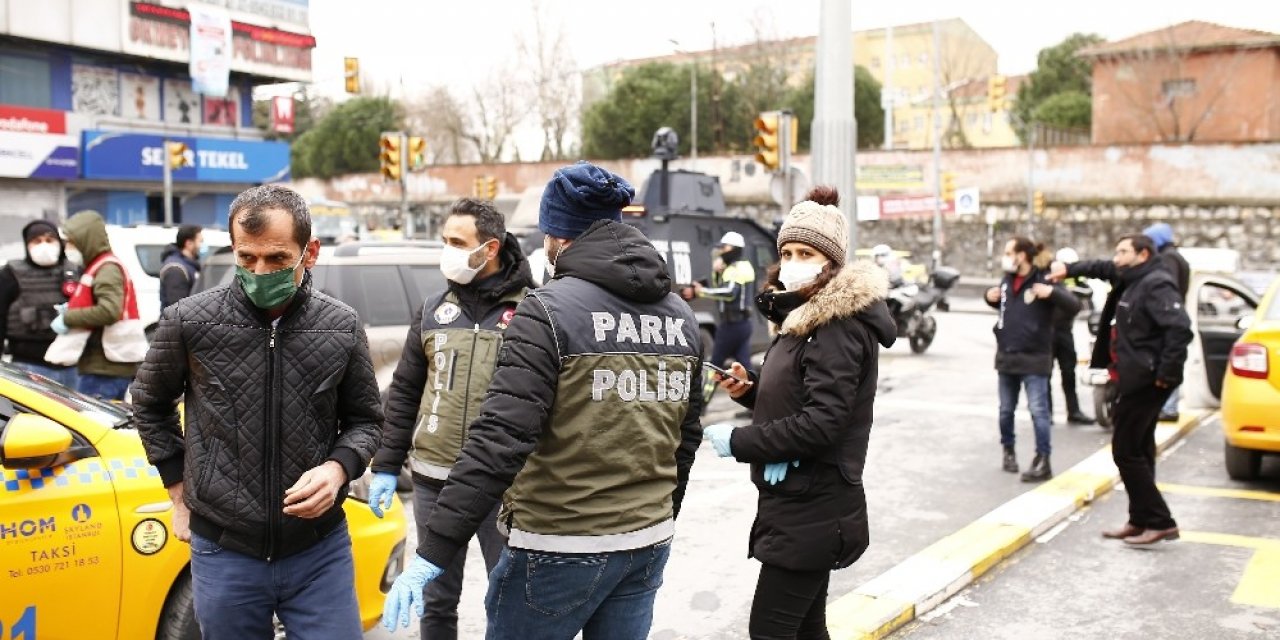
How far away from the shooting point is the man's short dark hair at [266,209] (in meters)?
3.14

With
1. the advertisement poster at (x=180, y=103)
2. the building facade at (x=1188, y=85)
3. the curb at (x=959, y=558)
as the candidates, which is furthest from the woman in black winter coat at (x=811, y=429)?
the building facade at (x=1188, y=85)

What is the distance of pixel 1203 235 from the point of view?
119 feet

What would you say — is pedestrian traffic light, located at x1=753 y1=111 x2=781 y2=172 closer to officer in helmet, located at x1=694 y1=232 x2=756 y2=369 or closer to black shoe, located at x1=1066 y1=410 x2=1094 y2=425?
officer in helmet, located at x1=694 y1=232 x2=756 y2=369

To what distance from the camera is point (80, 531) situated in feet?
13.2

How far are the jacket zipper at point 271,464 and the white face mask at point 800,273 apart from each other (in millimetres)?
1678

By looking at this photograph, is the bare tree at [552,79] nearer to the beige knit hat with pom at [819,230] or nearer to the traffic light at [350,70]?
the traffic light at [350,70]

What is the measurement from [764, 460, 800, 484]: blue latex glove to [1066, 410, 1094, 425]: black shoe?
28.5 ft

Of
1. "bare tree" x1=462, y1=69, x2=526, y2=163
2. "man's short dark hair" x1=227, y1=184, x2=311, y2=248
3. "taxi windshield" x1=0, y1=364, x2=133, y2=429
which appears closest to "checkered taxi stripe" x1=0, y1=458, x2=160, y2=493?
"taxi windshield" x1=0, y1=364, x2=133, y2=429

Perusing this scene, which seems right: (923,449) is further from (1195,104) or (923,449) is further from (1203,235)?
(1195,104)

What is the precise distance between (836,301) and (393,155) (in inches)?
777

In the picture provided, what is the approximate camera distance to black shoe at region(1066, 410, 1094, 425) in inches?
451

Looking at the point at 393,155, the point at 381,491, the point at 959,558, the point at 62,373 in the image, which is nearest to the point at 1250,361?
the point at 959,558

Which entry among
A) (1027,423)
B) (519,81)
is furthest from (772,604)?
(519,81)

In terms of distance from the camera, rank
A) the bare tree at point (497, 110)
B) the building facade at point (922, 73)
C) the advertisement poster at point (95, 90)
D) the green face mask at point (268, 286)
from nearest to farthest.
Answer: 1. the green face mask at point (268, 286)
2. the advertisement poster at point (95, 90)
3. the bare tree at point (497, 110)
4. the building facade at point (922, 73)
